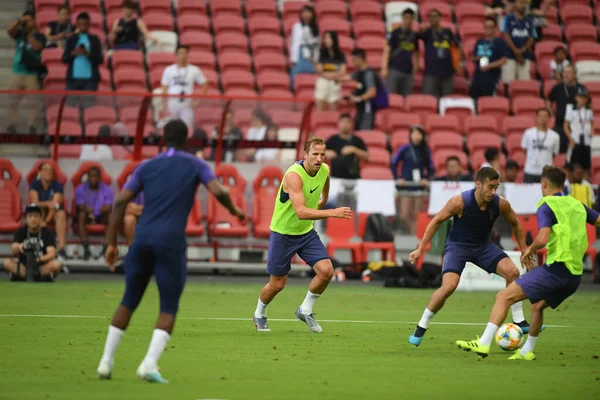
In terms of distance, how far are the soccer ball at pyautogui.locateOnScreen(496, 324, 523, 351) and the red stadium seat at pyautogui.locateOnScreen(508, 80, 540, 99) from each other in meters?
17.0

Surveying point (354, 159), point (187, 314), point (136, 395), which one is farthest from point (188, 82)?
point (136, 395)

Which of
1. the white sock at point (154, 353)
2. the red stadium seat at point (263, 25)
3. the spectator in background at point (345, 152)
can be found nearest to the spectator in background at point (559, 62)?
the spectator in background at point (345, 152)

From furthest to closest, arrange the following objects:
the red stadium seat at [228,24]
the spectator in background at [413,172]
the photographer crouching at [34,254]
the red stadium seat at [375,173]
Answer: the red stadium seat at [228,24], the red stadium seat at [375,173], the spectator in background at [413,172], the photographer crouching at [34,254]

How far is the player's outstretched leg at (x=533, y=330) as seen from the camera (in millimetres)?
10680

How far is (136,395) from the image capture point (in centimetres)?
815

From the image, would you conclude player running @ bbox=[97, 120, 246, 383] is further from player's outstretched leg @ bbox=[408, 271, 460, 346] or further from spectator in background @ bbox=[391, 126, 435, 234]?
spectator in background @ bbox=[391, 126, 435, 234]

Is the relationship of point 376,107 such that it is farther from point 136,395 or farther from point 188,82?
point 136,395

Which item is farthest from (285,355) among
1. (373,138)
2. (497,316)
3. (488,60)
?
(488,60)

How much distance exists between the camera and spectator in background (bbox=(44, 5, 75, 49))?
24.9m

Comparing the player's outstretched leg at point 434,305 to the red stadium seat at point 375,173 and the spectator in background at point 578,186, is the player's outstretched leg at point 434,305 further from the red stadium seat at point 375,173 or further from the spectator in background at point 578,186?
the red stadium seat at point 375,173

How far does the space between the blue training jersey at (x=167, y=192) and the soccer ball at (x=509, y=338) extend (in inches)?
149

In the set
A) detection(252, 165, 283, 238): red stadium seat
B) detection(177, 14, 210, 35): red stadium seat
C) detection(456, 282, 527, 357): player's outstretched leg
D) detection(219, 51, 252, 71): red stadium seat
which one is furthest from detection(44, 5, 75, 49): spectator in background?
detection(456, 282, 527, 357): player's outstretched leg

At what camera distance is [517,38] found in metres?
26.9

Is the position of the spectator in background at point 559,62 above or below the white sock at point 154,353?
above
